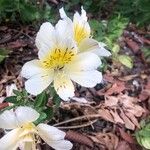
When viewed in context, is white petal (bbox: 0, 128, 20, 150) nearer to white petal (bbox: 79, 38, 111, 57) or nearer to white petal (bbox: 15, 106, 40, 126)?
white petal (bbox: 15, 106, 40, 126)

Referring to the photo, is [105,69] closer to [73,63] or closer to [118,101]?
[118,101]

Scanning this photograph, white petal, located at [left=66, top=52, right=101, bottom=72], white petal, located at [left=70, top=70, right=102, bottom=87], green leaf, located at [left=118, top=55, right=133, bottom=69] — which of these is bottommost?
green leaf, located at [left=118, top=55, right=133, bottom=69]

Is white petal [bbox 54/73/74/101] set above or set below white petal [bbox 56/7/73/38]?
below

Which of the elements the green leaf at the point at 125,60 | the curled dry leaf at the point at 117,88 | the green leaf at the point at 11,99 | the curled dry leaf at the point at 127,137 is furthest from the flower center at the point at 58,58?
the green leaf at the point at 125,60

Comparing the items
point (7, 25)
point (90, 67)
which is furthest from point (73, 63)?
point (7, 25)

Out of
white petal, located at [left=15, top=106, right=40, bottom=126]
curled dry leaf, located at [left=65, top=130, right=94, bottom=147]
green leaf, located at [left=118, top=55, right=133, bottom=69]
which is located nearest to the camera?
white petal, located at [left=15, top=106, right=40, bottom=126]

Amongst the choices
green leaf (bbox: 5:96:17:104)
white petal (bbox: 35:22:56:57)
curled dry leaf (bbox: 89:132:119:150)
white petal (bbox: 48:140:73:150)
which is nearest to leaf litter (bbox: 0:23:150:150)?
curled dry leaf (bbox: 89:132:119:150)
